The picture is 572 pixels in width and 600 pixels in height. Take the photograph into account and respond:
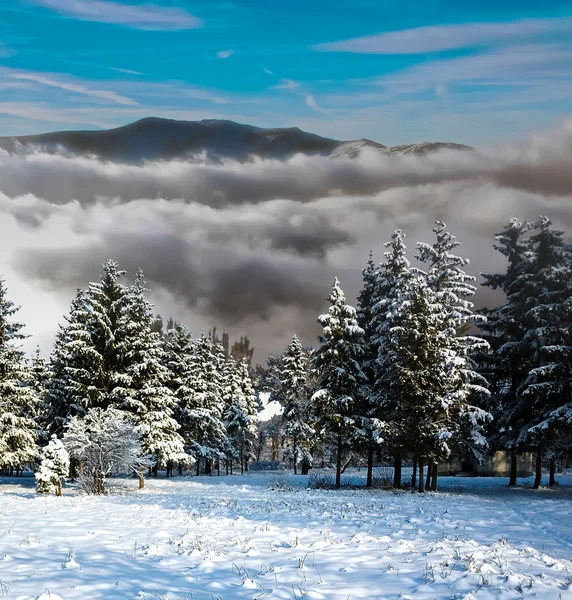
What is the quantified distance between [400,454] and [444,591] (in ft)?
78.4

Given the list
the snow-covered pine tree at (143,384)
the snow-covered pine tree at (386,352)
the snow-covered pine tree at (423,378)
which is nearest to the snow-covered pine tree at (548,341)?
the snow-covered pine tree at (423,378)

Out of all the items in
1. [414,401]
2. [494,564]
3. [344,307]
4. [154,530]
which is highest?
[344,307]

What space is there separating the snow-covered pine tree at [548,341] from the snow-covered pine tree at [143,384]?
22750mm

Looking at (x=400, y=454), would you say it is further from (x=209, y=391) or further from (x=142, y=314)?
(x=209, y=391)

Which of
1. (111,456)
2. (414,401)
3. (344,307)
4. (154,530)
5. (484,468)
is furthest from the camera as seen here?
(484,468)

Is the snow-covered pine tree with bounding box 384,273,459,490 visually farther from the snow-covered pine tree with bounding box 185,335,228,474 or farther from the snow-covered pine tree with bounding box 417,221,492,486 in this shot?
the snow-covered pine tree with bounding box 185,335,228,474

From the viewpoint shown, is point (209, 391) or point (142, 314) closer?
point (142, 314)

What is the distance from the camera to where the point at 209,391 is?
54.0 meters

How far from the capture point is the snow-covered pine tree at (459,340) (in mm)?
28219

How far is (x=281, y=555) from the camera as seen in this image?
375 inches

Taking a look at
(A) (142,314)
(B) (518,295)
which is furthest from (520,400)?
(A) (142,314)

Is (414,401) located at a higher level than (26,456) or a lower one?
higher

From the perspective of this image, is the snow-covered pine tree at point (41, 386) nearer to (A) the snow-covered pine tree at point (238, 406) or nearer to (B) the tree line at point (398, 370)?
(B) the tree line at point (398, 370)

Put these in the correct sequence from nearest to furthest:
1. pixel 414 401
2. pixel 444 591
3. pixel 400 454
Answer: pixel 444 591 < pixel 414 401 < pixel 400 454
